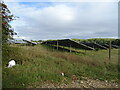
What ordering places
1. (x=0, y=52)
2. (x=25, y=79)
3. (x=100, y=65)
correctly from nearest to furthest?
(x=0, y=52) < (x=25, y=79) < (x=100, y=65)

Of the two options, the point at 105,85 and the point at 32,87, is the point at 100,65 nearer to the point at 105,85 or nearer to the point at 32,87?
the point at 105,85

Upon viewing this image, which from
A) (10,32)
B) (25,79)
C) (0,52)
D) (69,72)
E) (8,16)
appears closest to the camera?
(0,52)

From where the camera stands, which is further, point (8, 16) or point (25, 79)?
point (25, 79)

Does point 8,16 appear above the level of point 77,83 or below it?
above

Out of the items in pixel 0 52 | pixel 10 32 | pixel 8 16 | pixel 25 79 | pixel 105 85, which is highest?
pixel 8 16

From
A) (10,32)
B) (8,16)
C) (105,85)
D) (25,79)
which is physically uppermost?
(8,16)

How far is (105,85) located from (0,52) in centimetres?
352

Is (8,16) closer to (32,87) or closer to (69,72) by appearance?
(32,87)

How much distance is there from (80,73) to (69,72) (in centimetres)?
50

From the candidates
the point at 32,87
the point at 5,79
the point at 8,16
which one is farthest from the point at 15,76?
the point at 8,16

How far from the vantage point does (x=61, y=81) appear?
3732 millimetres

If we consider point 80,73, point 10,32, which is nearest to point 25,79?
point 10,32

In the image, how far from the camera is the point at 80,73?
15.1 feet

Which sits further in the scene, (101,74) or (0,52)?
(101,74)
